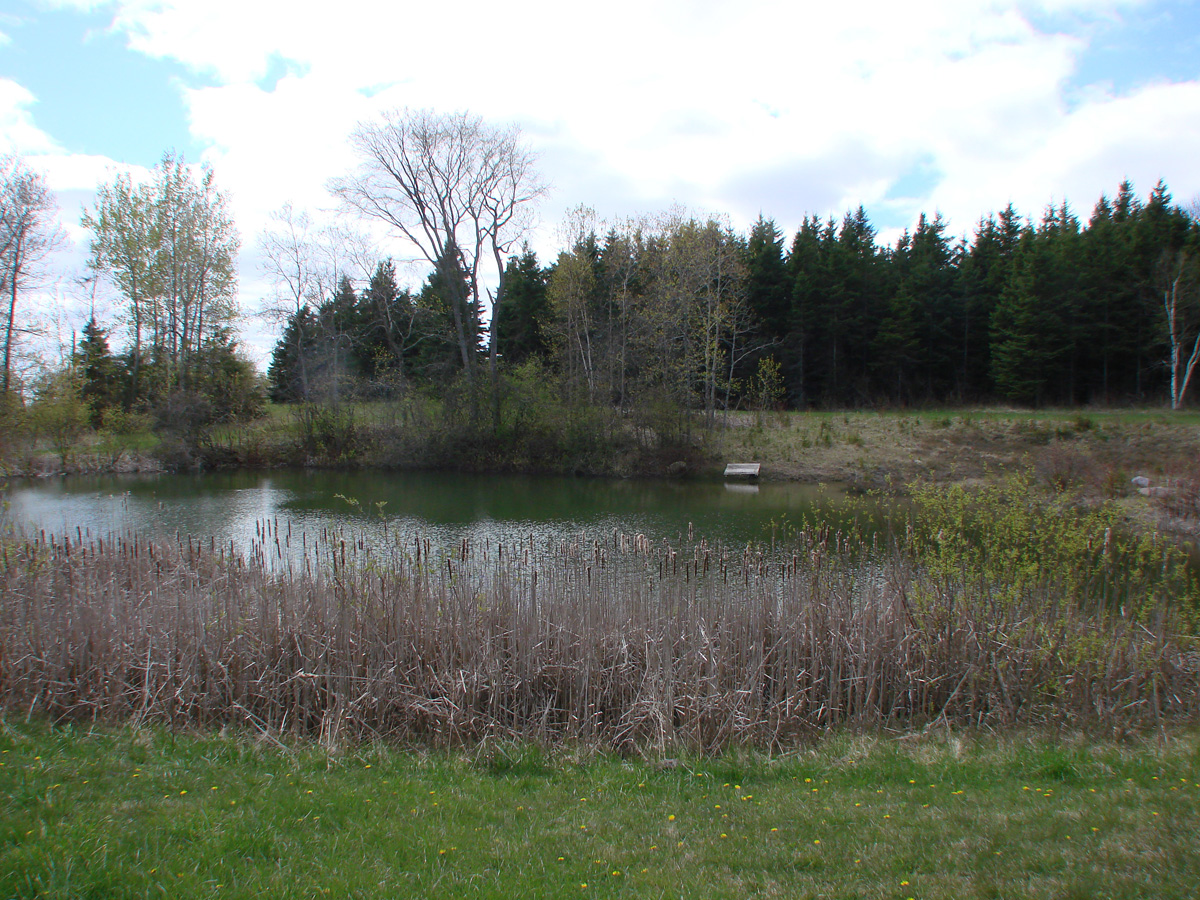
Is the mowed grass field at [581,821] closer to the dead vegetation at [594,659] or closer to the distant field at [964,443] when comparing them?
the dead vegetation at [594,659]

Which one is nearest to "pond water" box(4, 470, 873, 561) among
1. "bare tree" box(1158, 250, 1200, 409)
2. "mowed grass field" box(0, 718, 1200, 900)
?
"mowed grass field" box(0, 718, 1200, 900)

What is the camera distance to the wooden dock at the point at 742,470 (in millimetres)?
29663

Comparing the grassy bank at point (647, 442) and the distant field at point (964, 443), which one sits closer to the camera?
the distant field at point (964, 443)

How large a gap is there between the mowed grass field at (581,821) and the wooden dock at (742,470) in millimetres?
24172

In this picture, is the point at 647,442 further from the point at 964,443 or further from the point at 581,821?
the point at 581,821

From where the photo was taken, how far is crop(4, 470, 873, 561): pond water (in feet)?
55.0

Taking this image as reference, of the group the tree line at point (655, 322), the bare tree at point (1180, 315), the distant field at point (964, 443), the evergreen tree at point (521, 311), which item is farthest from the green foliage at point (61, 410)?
the bare tree at point (1180, 315)

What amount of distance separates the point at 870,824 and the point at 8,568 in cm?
920

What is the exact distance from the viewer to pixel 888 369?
143 feet

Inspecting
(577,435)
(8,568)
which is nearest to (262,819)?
(8,568)

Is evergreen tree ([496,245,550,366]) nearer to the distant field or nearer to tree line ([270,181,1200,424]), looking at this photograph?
tree line ([270,181,1200,424])

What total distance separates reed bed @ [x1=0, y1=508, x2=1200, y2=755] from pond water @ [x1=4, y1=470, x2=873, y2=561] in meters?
5.12

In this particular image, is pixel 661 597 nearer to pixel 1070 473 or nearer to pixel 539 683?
pixel 539 683

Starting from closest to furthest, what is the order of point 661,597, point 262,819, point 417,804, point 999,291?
point 262,819
point 417,804
point 661,597
point 999,291
